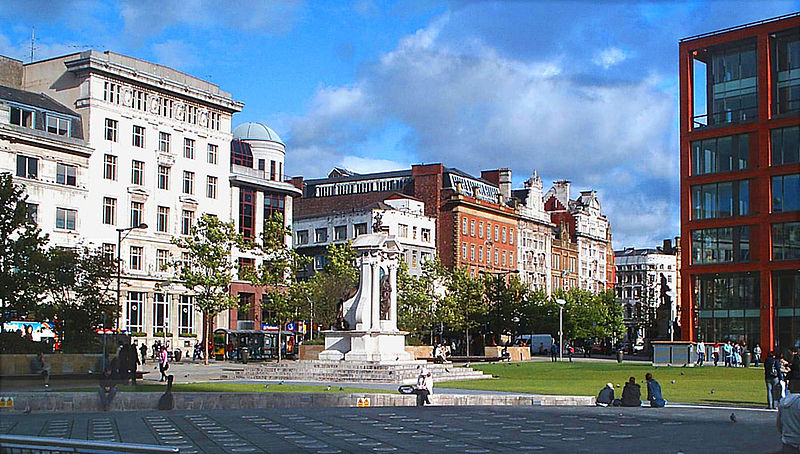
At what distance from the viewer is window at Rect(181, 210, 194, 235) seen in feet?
265

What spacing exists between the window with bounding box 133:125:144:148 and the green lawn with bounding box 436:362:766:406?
124 ft

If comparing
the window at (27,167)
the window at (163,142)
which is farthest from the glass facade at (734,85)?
the window at (27,167)

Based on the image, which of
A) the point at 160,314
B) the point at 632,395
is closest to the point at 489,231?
the point at 160,314

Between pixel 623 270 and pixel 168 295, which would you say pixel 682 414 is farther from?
pixel 623 270

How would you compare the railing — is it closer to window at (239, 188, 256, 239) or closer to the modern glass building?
the modern glass building

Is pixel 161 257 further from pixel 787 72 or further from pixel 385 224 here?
pixel 787 72

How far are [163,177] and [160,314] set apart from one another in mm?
11087

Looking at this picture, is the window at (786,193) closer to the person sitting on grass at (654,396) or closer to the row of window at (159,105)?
the person sitting on grass at (654,396)

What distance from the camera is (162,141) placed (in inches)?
3103

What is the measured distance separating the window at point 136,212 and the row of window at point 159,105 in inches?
291

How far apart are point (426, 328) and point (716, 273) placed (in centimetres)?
2372

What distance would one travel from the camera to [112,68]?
241 ft

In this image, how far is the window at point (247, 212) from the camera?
86.3 m

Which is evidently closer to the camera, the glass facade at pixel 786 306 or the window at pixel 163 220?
the glass facade at pixel 786 306
